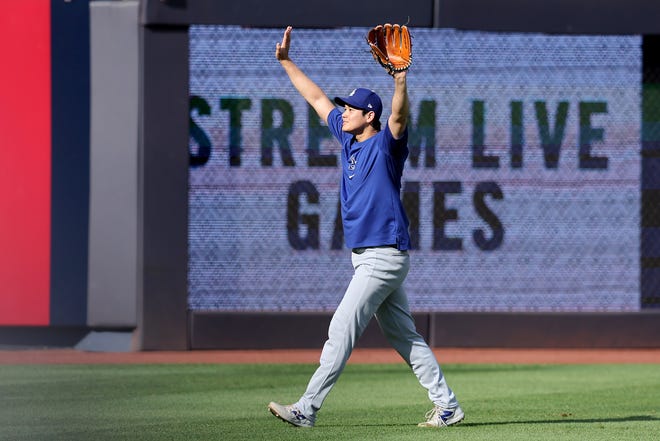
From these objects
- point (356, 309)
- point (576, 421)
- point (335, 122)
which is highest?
point (335, 122)

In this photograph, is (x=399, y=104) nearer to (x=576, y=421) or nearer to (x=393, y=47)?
(x=393, y=47)

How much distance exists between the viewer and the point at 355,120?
25.3ft

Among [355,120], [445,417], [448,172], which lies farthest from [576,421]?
[448,172]

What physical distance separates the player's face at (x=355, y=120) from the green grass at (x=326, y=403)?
171 cm

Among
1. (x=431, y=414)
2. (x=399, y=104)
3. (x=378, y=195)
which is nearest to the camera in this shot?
(x=399, y=104)

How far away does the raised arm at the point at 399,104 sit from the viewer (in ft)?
23.7

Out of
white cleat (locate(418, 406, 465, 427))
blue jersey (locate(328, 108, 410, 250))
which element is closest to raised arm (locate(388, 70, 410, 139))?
blue jersey (locate(328, 108, 410, 250))

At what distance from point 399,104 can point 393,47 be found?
13.6 inches

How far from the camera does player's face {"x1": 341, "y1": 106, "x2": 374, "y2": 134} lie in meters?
7.70

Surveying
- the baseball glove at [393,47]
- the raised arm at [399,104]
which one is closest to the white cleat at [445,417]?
the raised arm at [399,104]

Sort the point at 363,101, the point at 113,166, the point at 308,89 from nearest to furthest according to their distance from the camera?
the point at 363,101
the point at 308,89
the point at 113,166

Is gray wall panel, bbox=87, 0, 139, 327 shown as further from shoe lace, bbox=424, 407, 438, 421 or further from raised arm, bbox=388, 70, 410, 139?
raised arm, bbox=388, 70, 410, 139

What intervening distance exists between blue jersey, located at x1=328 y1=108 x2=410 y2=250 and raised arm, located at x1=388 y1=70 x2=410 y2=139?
0.52 ft

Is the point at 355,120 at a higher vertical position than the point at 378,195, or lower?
higher
